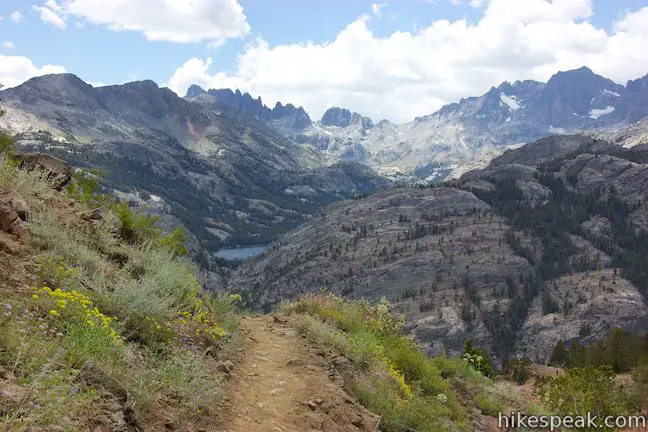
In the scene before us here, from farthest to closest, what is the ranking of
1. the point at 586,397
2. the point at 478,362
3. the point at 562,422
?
the point at 478,362, the point at 586,397, the point at 562,422

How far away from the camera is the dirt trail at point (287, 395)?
8422 mm

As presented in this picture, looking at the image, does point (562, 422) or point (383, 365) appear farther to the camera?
point (562, 422)

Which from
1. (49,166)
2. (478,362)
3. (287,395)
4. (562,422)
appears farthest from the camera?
(478,362)

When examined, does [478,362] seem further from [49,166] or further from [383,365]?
[49,166]

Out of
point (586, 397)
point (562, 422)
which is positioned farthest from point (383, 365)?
point (586, 397)

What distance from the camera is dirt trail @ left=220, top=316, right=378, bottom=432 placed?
8.42 metres

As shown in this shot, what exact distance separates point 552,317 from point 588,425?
160m

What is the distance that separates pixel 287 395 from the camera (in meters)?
9.65

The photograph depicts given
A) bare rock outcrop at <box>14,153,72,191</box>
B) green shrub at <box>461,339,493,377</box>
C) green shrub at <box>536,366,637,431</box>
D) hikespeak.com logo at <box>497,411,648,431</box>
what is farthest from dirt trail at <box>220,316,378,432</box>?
green shrub at <box>461,339,493,377</box>

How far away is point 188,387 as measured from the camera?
7684 millimetres

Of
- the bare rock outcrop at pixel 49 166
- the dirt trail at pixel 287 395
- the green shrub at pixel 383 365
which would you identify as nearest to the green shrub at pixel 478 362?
the green shrub at pixel 383 365

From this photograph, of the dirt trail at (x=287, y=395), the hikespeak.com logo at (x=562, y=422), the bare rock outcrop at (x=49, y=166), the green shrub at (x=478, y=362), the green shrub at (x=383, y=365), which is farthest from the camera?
the green shrub at (x=478, y=362)

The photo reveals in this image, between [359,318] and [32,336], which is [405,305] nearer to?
[359,318]

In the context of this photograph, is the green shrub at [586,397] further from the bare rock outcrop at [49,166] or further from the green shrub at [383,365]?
the bare rock outcrop at [49,166]
